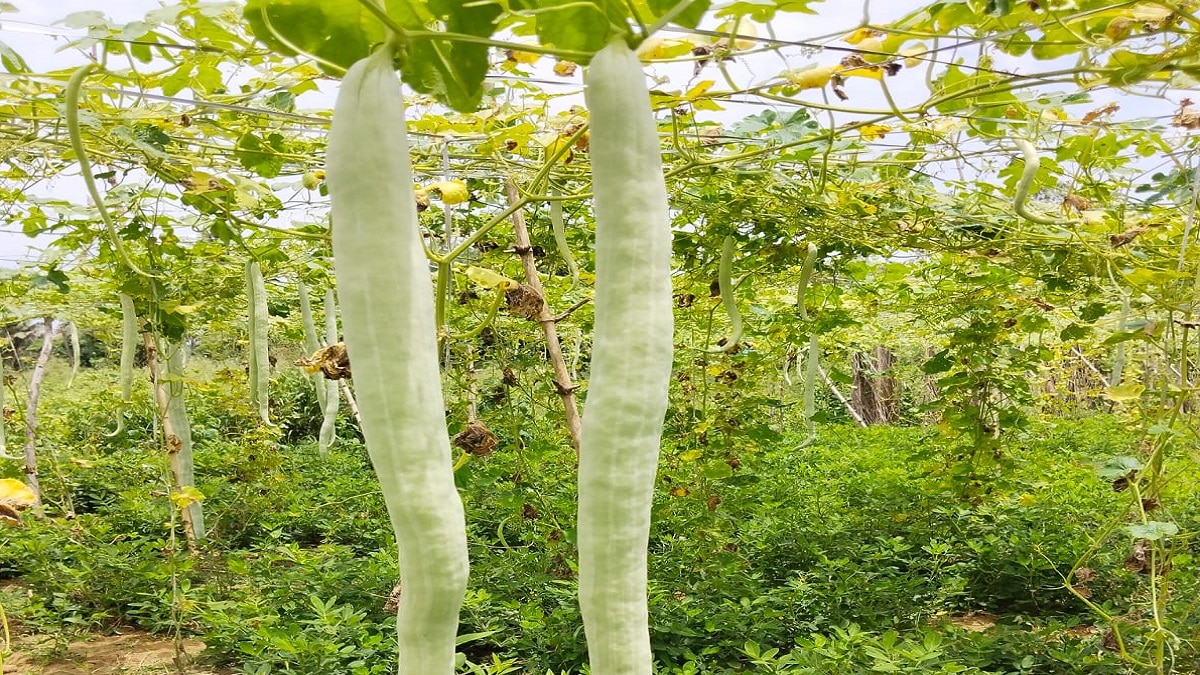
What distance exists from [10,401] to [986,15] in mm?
8996

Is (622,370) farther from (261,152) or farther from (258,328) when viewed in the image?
(258,328)

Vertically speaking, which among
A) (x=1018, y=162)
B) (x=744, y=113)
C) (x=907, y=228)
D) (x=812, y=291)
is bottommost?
(x=812, y=291)

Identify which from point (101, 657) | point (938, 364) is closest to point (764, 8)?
point (938, 364)

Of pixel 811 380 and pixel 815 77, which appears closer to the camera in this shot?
pixel 815 77

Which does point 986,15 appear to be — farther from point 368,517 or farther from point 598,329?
point 368,517

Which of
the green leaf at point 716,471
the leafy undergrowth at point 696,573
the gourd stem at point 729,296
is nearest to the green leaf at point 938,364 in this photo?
the leafy undergrowth at point 696,573

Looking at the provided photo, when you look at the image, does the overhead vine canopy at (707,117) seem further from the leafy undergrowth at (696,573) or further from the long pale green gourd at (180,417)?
the leafy undergrowth at (696,573)

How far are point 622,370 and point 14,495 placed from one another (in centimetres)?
154

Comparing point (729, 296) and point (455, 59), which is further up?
point (455, 59)

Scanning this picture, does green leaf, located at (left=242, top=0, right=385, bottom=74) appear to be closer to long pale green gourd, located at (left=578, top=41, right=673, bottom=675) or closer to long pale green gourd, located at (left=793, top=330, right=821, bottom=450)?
long pale green gourd, located at (left=578, top=41, right=673, bottom=675)

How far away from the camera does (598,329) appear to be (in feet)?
2.76

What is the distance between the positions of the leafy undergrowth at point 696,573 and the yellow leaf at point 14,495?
1612mm

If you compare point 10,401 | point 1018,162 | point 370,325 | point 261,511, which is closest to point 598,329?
point 370,325

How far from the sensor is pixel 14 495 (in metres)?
1.72
